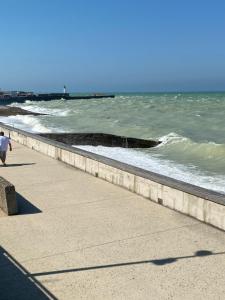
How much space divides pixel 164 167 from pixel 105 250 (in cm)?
1051

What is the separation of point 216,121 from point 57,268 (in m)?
40.2

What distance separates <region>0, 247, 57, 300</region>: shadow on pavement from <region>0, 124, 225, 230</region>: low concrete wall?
3085mm

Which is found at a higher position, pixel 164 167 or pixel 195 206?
pixel 195 206

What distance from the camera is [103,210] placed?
8562 millimetres

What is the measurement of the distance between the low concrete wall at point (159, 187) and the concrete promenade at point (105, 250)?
0.56ft

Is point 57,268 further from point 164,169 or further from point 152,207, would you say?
point 164,169

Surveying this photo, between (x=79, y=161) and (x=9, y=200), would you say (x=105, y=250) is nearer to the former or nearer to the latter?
(x=9, y=200)

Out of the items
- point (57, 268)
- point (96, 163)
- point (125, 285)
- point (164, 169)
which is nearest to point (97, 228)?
point (57, 268)

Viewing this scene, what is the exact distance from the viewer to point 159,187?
894cm

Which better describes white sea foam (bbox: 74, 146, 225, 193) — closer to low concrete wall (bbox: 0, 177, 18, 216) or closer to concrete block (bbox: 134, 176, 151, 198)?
concrete block (bbox: 134, 176, 151, 198)

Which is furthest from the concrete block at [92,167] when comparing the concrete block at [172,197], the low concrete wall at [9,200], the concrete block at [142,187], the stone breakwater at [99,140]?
the stone breakwater at [99,140]

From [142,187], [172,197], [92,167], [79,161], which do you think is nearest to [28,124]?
[79,161]

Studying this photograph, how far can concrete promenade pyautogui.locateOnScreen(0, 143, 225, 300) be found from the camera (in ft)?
17.5

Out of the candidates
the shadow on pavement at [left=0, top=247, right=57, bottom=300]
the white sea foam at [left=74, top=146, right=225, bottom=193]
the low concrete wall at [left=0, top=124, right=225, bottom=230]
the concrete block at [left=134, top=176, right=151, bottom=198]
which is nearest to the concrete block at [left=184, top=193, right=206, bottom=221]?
the low concrete wall at [left=0, top=124, right=225, bottom=230]
